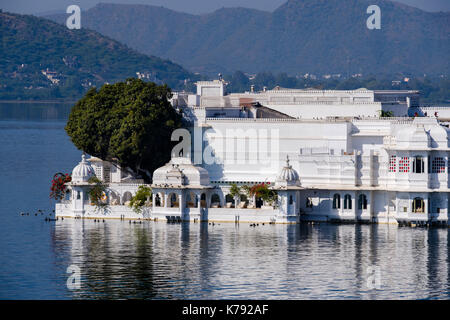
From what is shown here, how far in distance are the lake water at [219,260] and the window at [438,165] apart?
13.3ft

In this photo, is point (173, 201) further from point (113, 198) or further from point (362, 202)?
point (362, 202)

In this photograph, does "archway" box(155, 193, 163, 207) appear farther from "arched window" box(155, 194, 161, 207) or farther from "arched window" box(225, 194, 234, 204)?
"arched window" box(225, 194, 234, 204)

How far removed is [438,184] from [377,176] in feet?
13.7

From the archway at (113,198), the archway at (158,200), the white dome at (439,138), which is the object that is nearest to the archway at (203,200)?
the archway at (158,200)

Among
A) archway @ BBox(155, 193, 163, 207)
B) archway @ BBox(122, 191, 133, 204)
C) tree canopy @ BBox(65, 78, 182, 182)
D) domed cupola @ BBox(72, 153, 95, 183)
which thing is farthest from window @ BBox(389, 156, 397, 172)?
domed cupola @ BBox(72, 153, 95, 183)

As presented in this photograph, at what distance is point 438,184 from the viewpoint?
80062 mm

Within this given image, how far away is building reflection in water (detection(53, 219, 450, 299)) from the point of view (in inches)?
2349

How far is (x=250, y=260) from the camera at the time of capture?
222 feet

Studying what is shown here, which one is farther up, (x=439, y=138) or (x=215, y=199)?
(x=439, y=138)

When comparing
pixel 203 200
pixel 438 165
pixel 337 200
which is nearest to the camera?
pixel 438 165

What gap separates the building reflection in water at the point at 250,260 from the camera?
59656 millimetres

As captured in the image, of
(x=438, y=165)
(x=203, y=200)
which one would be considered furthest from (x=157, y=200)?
(x=438, y=165)

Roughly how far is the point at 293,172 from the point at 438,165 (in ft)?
30.2
